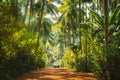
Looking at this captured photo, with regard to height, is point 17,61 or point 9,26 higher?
point 9,26

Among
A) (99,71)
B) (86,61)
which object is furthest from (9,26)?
(86,61)

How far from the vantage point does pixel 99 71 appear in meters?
12.9

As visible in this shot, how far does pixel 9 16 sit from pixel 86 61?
923cm

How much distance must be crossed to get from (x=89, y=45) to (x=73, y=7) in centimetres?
1463

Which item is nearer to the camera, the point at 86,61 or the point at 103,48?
the point at 103,48

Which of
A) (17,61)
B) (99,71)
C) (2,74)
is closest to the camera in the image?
(2,74)

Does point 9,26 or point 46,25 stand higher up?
point 46,25

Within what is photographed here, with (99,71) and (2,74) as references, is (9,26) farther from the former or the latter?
(99,71)

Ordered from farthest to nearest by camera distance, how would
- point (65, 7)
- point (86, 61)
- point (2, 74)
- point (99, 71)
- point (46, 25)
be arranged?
point (46, 25) → point (65, 7) → point (86, 61) → point (99, 71) → point (2, 74)

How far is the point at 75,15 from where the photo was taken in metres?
35.9

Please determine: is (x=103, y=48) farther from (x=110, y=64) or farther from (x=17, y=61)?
(x=17, y=61)

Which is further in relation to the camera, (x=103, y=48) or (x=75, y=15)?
(x=75, y=15)

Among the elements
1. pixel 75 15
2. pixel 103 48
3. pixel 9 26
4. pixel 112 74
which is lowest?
pixel 112 74

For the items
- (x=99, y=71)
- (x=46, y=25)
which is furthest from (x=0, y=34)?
(x=46, y=25)
